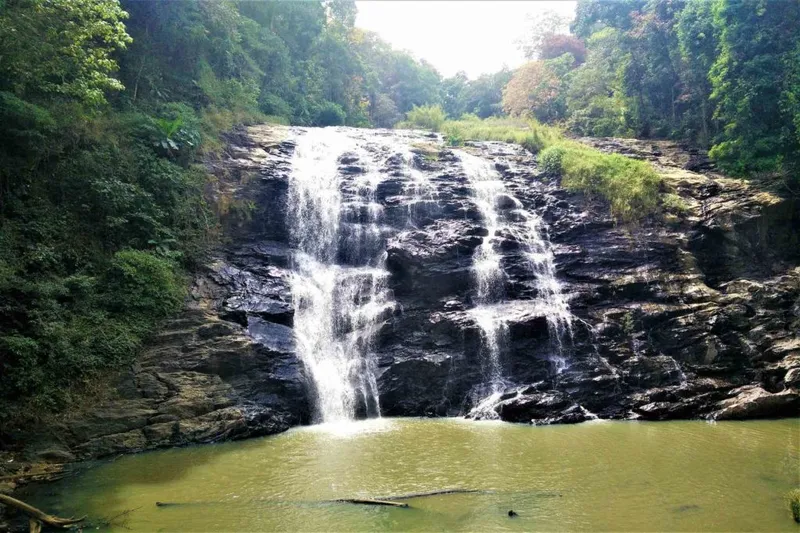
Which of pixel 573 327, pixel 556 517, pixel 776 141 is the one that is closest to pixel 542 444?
pixel 556 517

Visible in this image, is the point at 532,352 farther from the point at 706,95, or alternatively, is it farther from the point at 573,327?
the point at 706,95

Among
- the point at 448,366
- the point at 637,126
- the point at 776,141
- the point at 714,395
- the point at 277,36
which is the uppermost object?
the point at 277,36

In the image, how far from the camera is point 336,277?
630 inches

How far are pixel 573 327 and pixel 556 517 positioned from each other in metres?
8.65

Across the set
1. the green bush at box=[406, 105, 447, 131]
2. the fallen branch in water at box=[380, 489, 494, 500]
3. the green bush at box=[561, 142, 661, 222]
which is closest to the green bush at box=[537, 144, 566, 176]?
the green bush at box=[561, 142, 661, 222]

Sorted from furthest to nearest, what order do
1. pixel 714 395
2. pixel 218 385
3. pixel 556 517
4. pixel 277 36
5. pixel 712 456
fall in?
pixel 277 36
pixel 714 395
pixel 218 385
pixel 712 456
pixel 556 517

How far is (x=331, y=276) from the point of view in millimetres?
16078

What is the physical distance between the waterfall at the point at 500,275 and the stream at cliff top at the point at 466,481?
3.11m

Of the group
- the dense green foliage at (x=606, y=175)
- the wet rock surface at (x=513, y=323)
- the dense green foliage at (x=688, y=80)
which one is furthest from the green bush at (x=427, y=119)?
the wet rock surface at (x=513, y=323)

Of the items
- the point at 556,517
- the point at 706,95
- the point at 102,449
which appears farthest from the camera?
the point at 706,95

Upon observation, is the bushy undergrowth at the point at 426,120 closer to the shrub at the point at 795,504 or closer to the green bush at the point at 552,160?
the green bush at the point at 552,160

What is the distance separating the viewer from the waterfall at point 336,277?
1344cm

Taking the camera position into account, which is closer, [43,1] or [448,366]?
[43,1]

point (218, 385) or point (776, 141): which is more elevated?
point (776, 141)
